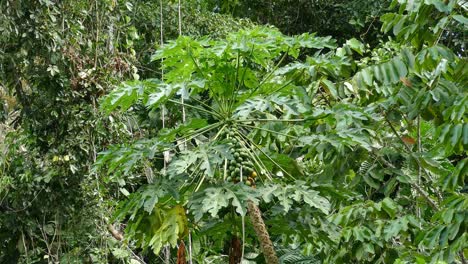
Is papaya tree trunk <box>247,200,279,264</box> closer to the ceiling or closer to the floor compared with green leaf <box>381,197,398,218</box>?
closer to the ceiling

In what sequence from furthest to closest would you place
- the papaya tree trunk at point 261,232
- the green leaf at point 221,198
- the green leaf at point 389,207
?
1. the green leaf at point 389,207
2. the papaya tree trunk at point 261,232
3. the green leaf at point 221,198

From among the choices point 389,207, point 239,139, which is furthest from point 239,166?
point 389,207

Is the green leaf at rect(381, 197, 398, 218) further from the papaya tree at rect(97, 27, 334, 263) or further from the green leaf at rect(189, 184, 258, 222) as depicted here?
the green leaf at rect(189, 184, 258, 222)

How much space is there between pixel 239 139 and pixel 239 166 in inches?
4.0

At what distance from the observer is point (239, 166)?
6.94ft

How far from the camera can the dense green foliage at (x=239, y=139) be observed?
6.86 feet

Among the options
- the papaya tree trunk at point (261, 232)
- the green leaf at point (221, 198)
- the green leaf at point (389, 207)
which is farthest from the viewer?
the green leaf at point (389, 207)

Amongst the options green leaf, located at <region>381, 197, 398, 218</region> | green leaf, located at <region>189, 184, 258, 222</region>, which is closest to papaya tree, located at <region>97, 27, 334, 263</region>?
green leaf, located at <region>189, 184, 258, 222</region>

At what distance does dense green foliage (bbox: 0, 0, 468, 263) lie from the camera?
2.09 m

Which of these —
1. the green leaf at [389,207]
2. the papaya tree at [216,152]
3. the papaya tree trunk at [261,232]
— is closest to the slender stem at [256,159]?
the papaya tree at [216,152]

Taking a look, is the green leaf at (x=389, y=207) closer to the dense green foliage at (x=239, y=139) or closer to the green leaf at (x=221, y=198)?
the dense green foliage at (x=239, y=139)

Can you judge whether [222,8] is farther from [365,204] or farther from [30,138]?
[365,204]

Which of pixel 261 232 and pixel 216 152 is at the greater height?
pixel 216 152

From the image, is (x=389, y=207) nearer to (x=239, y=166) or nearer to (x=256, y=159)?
(x=256, y=159)
